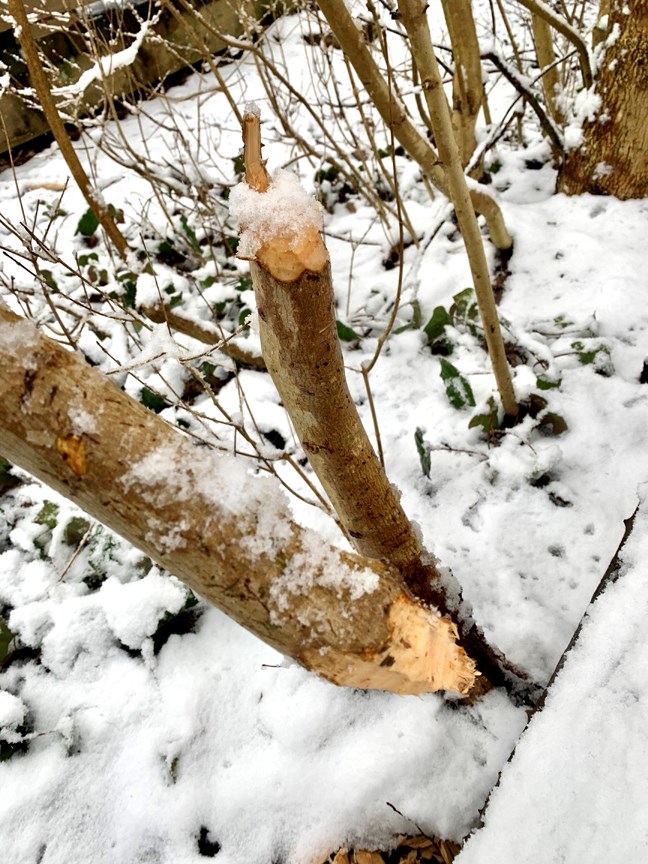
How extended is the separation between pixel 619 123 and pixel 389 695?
201 centimetres

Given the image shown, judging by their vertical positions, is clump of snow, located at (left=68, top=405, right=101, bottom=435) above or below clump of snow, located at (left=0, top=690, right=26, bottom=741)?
above

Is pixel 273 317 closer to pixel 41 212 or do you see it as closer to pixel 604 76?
pixel 604 76

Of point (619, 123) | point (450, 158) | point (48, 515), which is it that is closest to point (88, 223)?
point (48, 515)

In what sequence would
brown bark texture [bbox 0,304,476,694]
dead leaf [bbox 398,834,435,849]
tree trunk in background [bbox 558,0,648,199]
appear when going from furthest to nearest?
tree trunk in background [bbox 558,0,648,199] → dead leaf [bbox 398,834,435,849] → brown bark texture [bbox 0,304,476,694]

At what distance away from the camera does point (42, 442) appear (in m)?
0.54

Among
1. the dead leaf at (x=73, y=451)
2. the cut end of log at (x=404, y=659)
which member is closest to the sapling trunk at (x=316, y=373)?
the cut end of log at (x=404, y=659)

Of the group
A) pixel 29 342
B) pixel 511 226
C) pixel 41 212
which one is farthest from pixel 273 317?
pixel 41 212

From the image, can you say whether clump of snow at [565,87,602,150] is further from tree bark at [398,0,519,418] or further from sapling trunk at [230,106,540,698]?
sapling trunk at [230,106,540,698]

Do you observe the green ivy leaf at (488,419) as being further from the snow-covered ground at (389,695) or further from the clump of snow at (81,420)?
the clump of snow at (81,420)

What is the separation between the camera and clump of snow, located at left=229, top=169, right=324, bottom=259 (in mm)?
588

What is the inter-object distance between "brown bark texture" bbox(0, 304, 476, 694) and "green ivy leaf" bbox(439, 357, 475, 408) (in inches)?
42.0

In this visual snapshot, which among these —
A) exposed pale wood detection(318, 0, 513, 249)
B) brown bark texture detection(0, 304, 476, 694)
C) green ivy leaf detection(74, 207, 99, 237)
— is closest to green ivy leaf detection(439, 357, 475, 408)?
exposed pale wood detection(318, 0, 513, 249)

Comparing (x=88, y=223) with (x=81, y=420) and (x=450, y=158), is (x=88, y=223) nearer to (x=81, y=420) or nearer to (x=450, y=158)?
(x=450, y=158)

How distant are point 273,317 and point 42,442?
0.30 meters
